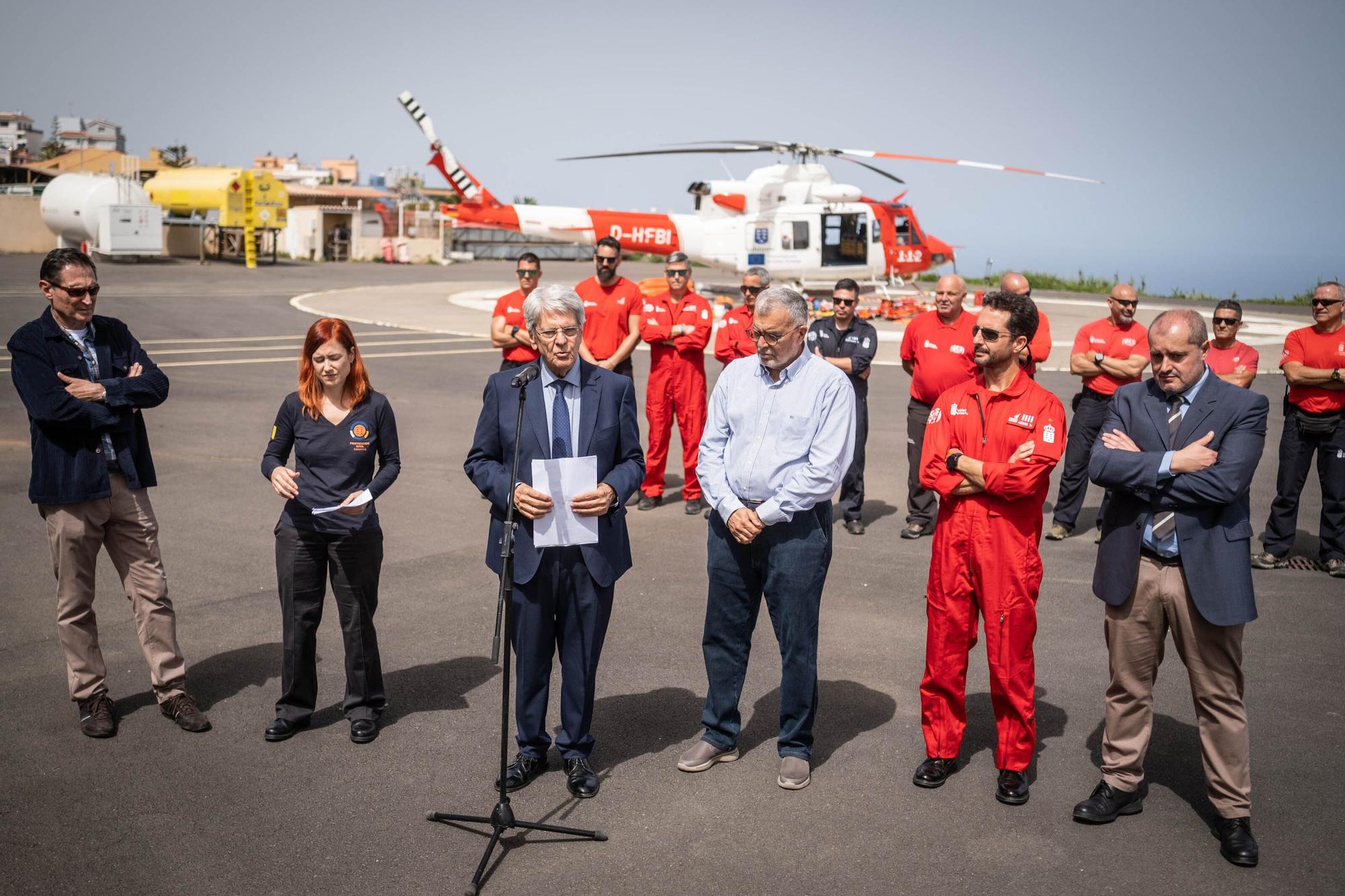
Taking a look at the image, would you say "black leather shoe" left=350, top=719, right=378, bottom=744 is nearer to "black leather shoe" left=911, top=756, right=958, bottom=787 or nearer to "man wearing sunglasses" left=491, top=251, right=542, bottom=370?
"black leather shoe" left=911, top=756, right=958, bottom=787

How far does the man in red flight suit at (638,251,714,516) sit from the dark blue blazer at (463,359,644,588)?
4.48m

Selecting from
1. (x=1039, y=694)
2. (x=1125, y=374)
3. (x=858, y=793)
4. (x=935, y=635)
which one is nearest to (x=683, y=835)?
(x=858, y=793)

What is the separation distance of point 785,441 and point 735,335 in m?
4.55

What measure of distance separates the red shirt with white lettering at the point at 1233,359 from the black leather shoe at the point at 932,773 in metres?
4.40

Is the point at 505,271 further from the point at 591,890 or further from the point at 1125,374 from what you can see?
the point at 591,890

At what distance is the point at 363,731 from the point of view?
188 inches

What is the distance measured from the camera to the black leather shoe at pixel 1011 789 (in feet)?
14.3

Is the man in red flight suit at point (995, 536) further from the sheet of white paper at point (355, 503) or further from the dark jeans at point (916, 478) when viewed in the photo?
the dark jeans at point (916, 478)

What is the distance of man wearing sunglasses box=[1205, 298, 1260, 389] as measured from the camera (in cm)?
750

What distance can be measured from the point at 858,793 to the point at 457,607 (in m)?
2.94

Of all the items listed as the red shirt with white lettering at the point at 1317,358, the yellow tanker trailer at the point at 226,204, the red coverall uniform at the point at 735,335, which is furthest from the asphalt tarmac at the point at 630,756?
the yellow tanker trailer at the point at 226,204

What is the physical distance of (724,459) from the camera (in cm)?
467

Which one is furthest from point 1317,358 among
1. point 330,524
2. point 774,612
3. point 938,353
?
point 330,524

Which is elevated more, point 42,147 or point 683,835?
point 42,147
